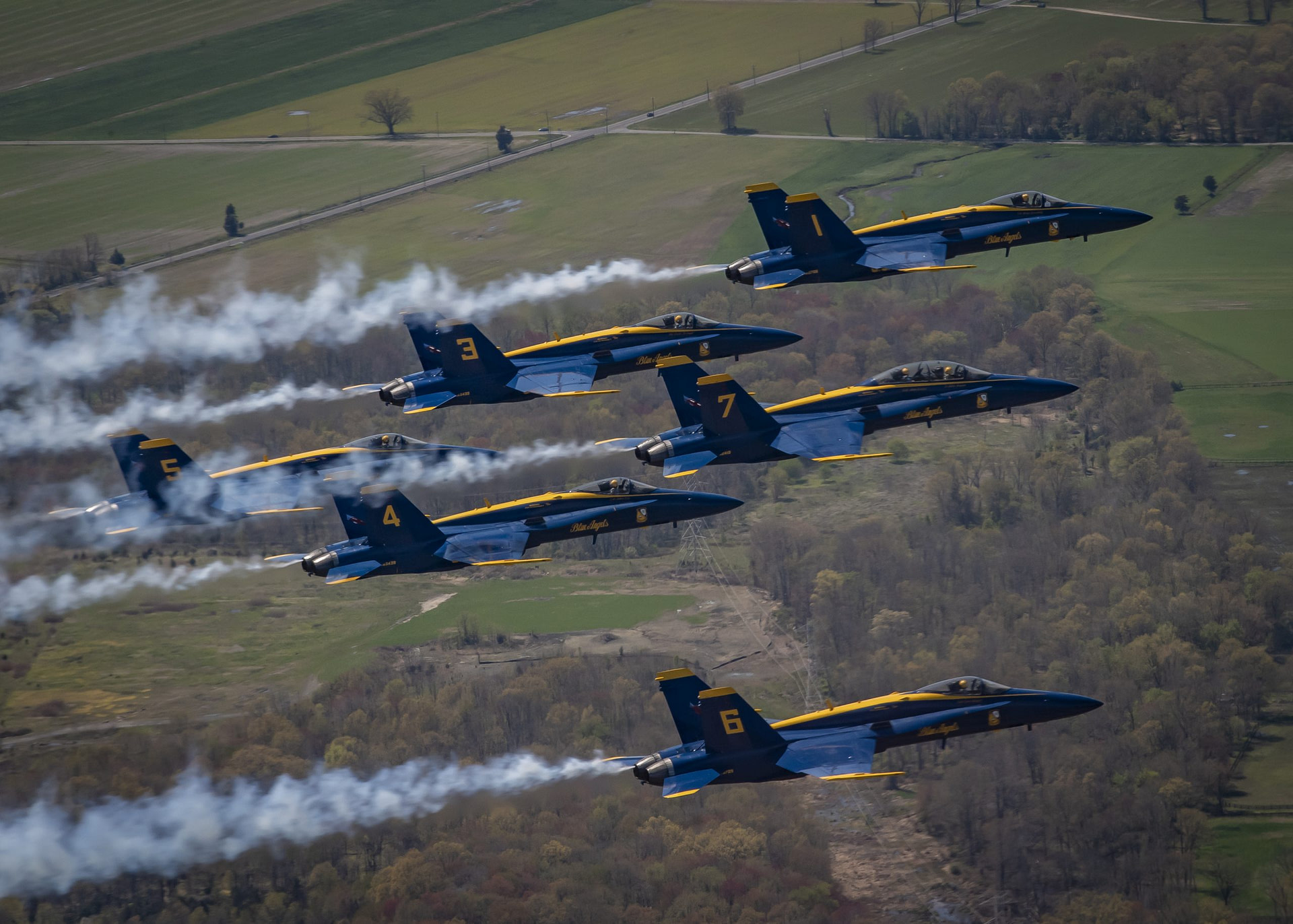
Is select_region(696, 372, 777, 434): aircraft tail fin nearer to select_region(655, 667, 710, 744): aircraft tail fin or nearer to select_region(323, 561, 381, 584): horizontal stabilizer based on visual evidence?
select_region(655, 667, 710, 744): aircraft tail fin

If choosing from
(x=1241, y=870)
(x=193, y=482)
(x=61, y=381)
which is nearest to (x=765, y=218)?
(x=193, y=482)

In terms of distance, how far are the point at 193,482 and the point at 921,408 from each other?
42810 mm

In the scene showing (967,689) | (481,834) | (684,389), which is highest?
(684,389)

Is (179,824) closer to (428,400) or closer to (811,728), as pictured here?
(428,400)

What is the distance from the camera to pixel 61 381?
454 ft

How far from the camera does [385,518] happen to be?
94750 mm

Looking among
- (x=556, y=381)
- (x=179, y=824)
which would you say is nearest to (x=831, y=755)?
(x=556, y=381)

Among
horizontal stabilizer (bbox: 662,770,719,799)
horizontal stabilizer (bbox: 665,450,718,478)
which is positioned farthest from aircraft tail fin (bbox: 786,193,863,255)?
horizontal stabilizer (bbox: 662,770,719,799)

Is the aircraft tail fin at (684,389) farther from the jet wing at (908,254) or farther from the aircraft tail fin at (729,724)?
the aircraft tail fin at (729,724)

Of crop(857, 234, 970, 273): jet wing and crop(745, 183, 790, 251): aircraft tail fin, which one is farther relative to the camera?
crop(745, 183, 790, 251): aircraft tail fin

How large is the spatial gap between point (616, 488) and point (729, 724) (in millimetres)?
15164

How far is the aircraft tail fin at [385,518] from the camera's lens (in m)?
94.8

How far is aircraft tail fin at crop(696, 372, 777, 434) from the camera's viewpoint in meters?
95.3

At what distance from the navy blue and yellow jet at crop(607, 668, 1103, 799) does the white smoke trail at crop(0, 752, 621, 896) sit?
84.6ft
